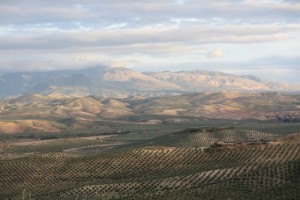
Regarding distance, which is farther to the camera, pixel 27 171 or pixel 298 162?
pixel 27 171

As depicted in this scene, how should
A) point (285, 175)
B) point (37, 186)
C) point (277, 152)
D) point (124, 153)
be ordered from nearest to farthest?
point (285, 175) < point (37, 186) < point (277, 152) < point (124, 153)

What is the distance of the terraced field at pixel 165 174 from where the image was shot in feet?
217

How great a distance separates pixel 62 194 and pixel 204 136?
269 feet

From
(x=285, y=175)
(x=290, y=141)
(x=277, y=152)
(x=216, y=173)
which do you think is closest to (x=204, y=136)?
(x=290, y=141)

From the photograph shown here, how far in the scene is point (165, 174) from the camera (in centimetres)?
8900

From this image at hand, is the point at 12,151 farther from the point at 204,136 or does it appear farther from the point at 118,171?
the point at 118,171

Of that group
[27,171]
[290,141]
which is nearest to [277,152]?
[290,141]

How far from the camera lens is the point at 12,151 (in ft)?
521

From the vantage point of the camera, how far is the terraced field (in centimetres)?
6612

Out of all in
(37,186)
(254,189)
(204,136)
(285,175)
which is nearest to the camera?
(254,189)

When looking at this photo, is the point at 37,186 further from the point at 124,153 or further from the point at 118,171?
the point at 124,153

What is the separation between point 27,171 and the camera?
3932 inches

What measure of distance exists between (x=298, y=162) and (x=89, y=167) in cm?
4210

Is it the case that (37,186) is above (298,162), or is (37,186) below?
below
